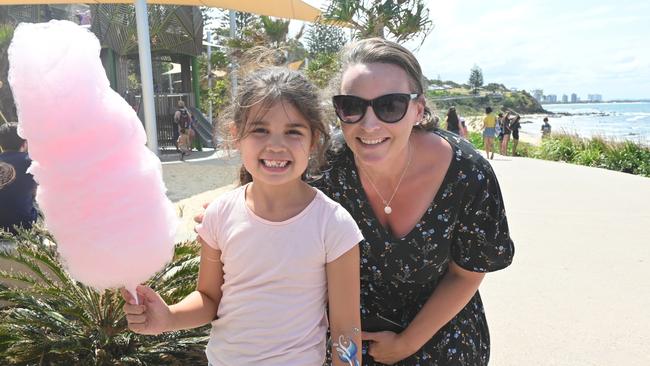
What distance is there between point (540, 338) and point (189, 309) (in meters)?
3.14

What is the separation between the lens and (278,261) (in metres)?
1.80

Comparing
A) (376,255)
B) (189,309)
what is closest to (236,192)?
(189,309)

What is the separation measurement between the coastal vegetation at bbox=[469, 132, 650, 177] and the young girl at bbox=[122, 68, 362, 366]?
14.5 metres

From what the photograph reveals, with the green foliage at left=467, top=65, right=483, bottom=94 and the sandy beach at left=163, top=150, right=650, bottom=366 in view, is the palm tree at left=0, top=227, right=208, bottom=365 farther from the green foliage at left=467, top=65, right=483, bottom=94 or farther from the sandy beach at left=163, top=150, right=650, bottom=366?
the green foliage at left=467, top=65, right=483, bottom=94

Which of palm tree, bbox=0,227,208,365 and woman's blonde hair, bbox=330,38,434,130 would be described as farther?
palm tree, bbox=0,227,208,365

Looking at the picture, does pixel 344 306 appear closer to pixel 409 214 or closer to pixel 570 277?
pixel 409 214

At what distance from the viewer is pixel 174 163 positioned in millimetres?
13930

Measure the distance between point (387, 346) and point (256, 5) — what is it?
11521mm

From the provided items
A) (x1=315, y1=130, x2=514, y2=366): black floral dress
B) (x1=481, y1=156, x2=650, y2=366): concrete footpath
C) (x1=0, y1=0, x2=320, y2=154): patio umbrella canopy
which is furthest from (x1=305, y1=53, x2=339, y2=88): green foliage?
(x1=0, y1=0, x2=320, y2=154): patio umbrella canopy

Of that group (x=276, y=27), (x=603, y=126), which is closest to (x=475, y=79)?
(x=603, y=126)

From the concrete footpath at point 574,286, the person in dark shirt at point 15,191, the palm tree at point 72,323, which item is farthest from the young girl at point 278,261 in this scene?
A: the person in dark shirt at point 15,191

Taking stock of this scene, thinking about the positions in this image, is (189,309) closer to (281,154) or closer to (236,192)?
(236,192)

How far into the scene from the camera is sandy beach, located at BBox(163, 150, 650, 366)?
4031 mm

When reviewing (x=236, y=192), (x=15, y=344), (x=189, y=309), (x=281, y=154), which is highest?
(x=281, y=154)
